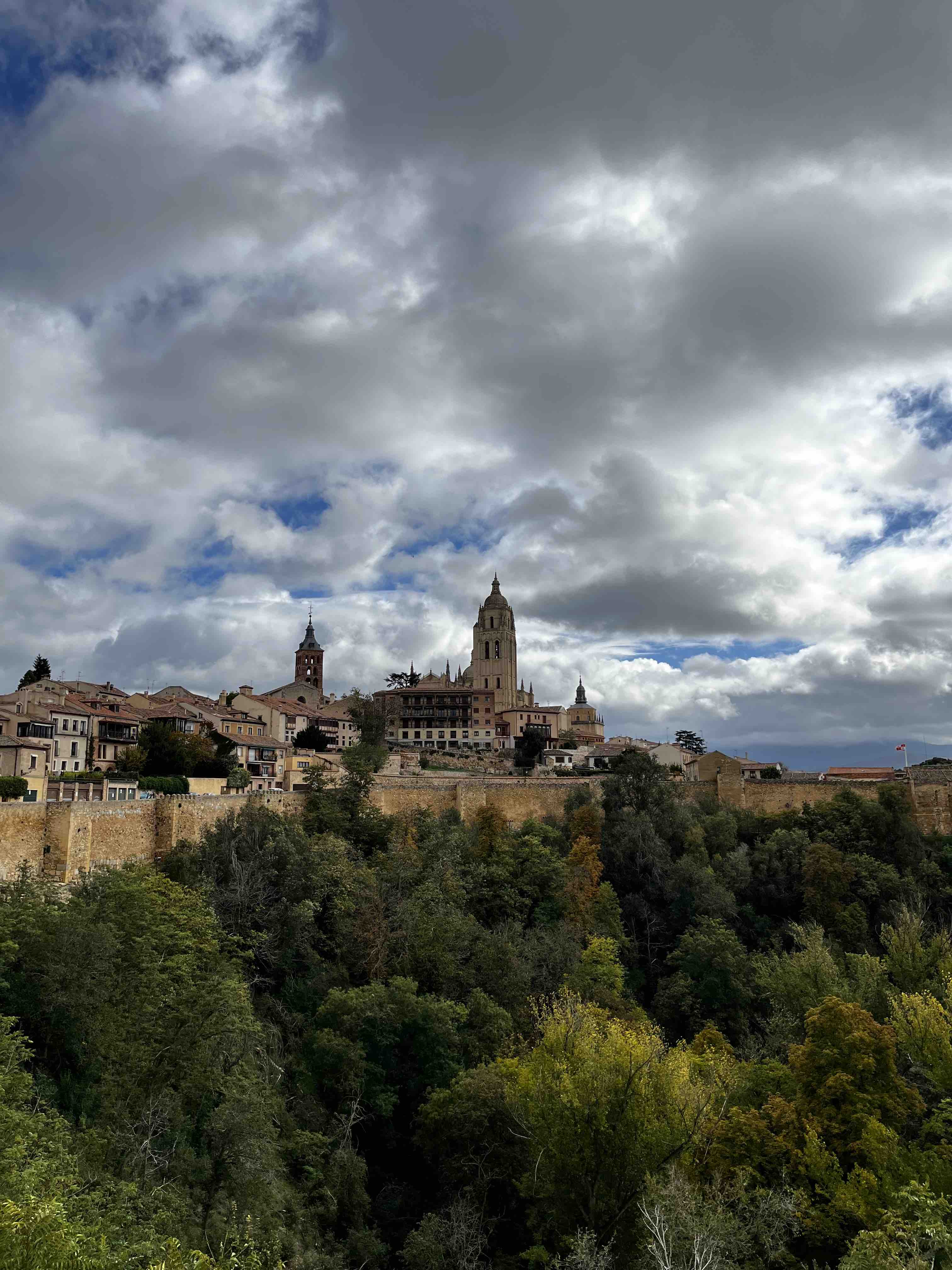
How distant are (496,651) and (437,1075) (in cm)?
9661

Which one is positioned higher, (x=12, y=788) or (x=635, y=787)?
(x=12, y=788)

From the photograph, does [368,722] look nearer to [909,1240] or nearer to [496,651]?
[909,1240]

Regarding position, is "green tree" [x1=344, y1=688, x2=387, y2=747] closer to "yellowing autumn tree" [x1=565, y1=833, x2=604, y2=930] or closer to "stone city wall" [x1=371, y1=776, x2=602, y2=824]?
"stone city wall" [x1=371, y1=776, x2=602, y2=824]

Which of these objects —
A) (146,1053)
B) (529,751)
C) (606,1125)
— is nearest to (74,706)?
(146,1053)

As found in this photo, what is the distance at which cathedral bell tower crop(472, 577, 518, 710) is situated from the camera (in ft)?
404

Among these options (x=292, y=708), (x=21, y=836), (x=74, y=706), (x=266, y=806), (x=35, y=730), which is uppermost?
(x=292, y=708)

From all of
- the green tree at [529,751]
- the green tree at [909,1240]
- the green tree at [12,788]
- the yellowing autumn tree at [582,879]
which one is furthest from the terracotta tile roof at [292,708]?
the green tree at [909,1240]

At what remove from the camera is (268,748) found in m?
66.9

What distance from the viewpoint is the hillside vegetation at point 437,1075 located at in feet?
60.3

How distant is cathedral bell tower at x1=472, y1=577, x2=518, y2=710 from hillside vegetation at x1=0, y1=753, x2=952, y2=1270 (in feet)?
253

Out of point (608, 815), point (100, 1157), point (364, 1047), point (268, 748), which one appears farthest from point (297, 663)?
point (100, 1157)

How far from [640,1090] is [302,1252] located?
975 centimetres

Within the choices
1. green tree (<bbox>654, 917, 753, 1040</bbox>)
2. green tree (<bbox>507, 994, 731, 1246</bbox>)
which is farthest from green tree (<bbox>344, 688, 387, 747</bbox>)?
green tree (<bbox>507, 994, 731, 1246</bbox>)

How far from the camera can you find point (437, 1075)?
30219 mm
